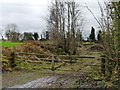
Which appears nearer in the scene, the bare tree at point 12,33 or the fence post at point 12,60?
the fence post at point 12,60

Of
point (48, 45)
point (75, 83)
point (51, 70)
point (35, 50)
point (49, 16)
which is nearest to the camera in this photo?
point (75, 83)

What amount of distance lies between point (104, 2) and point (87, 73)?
326cm

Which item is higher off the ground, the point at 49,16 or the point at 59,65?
the point at 49,16

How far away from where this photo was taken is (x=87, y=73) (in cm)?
1235

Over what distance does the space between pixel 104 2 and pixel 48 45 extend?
15.4 meters

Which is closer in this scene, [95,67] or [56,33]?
[95,67]

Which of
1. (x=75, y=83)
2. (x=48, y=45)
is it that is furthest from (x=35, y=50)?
(x=75, y=83)

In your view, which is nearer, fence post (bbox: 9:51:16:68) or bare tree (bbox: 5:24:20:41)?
fence post (bbox: 9:51:16:68)

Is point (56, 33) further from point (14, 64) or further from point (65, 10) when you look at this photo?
point (14, 64)

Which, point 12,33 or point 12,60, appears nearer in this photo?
point 12,60

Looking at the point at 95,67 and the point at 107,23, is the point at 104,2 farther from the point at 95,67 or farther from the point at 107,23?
the point at 95,67

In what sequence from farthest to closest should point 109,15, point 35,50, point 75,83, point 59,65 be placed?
point 35,50, point 59,65, point 109,15, point 75,83

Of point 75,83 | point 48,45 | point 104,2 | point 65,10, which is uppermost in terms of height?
point 65,10

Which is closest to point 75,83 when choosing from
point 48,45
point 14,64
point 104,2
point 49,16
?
point 104,2
